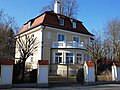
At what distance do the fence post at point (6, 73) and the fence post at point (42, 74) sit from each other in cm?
218

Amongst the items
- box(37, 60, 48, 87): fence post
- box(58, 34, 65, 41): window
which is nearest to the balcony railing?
box(58, 34, 65, 41): window

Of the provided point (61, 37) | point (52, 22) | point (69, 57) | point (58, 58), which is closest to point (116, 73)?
point (69, 57)

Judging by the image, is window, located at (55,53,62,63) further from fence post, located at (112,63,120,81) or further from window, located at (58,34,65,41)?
fence post, located at (112,63,120,81)

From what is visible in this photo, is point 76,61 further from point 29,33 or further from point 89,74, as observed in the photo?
point 89,74

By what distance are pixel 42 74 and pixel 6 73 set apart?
2.80 meters

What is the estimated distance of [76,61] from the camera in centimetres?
2989

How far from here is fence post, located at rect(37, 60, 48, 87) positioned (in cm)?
1523

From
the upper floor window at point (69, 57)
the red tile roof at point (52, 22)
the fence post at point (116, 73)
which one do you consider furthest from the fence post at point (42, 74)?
the red tile roof at point (52, 22)

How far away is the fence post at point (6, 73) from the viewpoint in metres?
14.2

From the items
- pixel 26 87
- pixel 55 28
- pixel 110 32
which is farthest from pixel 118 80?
pixel 110 32

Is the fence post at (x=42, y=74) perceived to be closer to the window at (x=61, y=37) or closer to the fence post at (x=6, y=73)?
the fence post at (x=6, y=73)

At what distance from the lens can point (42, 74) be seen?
1536cm

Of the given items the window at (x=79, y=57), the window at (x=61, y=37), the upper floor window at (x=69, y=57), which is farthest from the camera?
the window at (x=61, y=37)

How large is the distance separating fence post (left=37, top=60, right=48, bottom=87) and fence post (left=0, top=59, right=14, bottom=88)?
2179 millimetres
